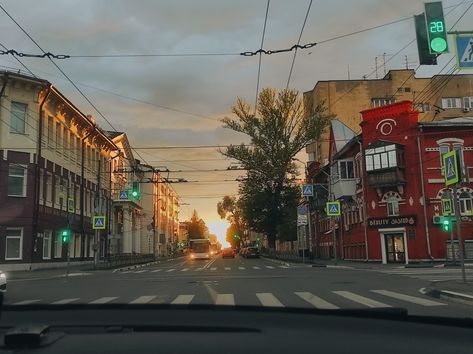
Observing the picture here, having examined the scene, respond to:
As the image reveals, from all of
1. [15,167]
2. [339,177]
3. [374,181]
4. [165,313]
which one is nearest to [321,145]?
[339,177]

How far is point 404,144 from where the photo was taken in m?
37.6

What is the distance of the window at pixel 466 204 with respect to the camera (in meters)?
35.8

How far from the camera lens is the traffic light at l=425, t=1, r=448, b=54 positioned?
448 inches

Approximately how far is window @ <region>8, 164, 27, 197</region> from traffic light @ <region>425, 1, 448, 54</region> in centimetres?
2953

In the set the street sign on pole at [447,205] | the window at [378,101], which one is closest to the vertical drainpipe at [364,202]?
the street sign on pole at [447,205]

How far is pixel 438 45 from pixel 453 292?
22.6 feet

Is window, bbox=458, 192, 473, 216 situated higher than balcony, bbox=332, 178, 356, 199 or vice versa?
balcony, bbox=332, 178, 356, 199

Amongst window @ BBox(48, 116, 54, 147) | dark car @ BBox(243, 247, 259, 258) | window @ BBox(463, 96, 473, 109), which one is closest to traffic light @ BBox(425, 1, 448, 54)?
window @ BBox(48, 116, 54, 147)

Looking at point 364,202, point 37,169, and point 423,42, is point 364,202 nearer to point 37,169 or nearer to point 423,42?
point 37,169

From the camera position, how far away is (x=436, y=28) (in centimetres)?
1142

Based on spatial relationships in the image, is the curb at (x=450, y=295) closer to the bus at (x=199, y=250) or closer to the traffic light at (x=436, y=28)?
the traffic light at (x=436, y=28)

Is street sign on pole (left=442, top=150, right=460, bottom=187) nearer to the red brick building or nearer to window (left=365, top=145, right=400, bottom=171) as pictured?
the red brick building

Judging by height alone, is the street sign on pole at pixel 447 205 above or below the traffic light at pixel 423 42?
below

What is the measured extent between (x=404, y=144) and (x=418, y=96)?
23641 mm
